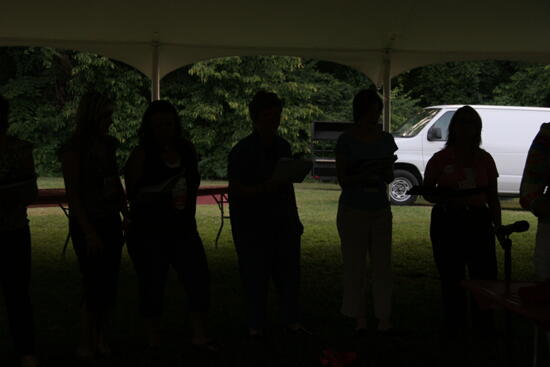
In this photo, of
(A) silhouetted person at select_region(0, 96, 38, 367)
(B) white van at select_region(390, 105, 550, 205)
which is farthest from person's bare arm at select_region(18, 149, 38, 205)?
(B) white van at select_region(390, 105, 550, 205)

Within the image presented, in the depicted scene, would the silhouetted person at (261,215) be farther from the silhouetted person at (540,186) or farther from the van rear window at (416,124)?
the van rear window at (416,124)

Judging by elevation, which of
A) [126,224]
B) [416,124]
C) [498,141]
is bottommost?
[126,224]

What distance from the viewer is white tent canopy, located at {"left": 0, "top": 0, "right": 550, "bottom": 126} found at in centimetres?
707

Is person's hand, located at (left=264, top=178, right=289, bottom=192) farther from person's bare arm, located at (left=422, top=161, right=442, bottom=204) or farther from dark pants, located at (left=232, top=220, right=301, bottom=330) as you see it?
person's bare arm, located at (left=422, top=161, right=442, bottom=204)

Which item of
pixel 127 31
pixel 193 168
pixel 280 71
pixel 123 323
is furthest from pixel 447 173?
pixel 280 71

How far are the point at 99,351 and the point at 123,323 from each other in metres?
0.85

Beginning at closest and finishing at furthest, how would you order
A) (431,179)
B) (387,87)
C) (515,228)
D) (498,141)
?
(515,228)
(431,179)
(387,87)
(498,141)

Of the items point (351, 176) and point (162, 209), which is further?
point (351, 176)

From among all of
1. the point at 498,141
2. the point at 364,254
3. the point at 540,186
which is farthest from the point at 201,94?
the point at 540,186

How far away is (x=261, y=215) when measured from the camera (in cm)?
424

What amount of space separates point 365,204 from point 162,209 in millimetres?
1270

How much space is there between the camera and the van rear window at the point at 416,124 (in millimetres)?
14812

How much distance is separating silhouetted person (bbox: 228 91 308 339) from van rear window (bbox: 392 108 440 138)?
35.6 feet

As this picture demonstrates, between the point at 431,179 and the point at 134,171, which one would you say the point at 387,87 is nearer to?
the point at 431,179
